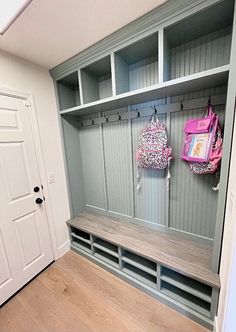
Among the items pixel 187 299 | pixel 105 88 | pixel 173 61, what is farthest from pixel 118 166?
pixel 187 299

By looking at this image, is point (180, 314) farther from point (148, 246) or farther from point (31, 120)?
point (31, 120)

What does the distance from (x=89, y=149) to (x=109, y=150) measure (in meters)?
0.36

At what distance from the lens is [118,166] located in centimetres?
202

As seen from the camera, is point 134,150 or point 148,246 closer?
point 148,246

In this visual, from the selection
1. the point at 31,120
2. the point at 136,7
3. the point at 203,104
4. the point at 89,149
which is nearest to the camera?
the point at 136,7

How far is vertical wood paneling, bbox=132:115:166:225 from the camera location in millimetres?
1742

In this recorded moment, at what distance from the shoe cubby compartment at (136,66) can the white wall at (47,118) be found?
3.16 ft

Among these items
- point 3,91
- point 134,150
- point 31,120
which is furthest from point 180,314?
point 3,91

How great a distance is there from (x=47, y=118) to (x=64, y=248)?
5.88ft

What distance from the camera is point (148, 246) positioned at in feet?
5.17

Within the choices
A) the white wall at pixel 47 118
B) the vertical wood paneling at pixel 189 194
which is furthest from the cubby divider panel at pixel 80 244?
the vertical wood paneling at pixel 189 194

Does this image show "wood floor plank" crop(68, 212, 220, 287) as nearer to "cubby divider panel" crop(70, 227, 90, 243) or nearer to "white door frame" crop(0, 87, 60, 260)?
"cubby divider panel" crop(70, 227, 90, 243)

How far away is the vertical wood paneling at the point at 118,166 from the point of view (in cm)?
191

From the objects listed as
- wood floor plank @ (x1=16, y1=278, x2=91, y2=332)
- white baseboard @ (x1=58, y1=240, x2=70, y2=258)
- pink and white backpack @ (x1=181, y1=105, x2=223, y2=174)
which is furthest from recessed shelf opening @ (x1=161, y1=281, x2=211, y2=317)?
white baseboard @ (x1=58, y1=240, x2=70, y2=258)
